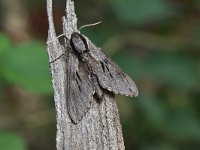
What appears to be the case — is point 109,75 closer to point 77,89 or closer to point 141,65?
point 77,89

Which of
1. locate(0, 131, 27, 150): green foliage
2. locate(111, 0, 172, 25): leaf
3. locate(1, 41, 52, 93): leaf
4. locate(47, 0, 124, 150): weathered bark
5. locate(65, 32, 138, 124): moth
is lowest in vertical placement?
locate(47, 0, 124, 150): weathered bark

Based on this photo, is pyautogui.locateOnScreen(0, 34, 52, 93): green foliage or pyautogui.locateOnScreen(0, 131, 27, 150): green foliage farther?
pyautogui.locateOnScreen(0, 34, 52, 93): green foliage

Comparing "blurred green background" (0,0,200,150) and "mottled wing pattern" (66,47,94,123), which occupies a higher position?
"blurred green background" (0,0,200,150)

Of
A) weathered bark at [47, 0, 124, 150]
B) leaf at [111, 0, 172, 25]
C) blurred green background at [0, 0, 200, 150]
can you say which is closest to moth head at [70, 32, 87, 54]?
weathered bark at [47, 0, 124, 150]

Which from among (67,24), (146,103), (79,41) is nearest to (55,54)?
(67,24)

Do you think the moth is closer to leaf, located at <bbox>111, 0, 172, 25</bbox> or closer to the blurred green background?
the blurred green background

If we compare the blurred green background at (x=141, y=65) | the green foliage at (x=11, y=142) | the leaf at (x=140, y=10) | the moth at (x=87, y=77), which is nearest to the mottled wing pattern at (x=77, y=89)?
the moth at (x=87, y=77)
